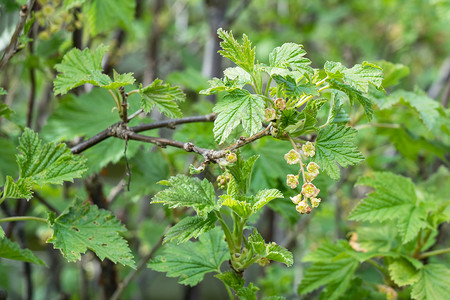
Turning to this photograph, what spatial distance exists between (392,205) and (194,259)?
48 cm

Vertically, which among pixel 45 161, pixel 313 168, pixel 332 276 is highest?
pixel 45 161

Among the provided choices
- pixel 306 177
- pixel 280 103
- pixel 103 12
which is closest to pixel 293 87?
pixel 280 103

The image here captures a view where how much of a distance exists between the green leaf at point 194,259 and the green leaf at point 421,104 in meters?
0.50

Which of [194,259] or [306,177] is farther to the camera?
[194,259]

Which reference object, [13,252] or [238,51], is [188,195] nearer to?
[238,51]

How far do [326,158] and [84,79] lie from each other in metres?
0.43

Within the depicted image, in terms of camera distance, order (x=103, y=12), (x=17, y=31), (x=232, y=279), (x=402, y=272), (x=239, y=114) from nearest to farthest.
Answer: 1. (x=239, y=114)
2. (x=232, y=279)
3. (x=17, y=31)
4. (x=402, y=272)
5. (x=103, y=12)

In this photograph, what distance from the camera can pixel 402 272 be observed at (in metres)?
0.95

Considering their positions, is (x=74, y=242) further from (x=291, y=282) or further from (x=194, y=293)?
(x=291, y=282)

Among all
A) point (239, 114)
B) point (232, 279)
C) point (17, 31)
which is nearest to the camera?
point (239, 114)

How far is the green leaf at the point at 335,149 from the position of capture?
64 cm

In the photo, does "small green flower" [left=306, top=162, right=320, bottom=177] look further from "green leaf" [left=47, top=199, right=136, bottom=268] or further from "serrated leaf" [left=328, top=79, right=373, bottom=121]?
"green leaf" [left=47, top=199, right=136, bottom=268]

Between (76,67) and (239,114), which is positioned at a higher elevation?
(76,67)

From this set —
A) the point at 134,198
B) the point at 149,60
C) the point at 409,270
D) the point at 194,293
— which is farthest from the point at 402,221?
the point at 149,60
